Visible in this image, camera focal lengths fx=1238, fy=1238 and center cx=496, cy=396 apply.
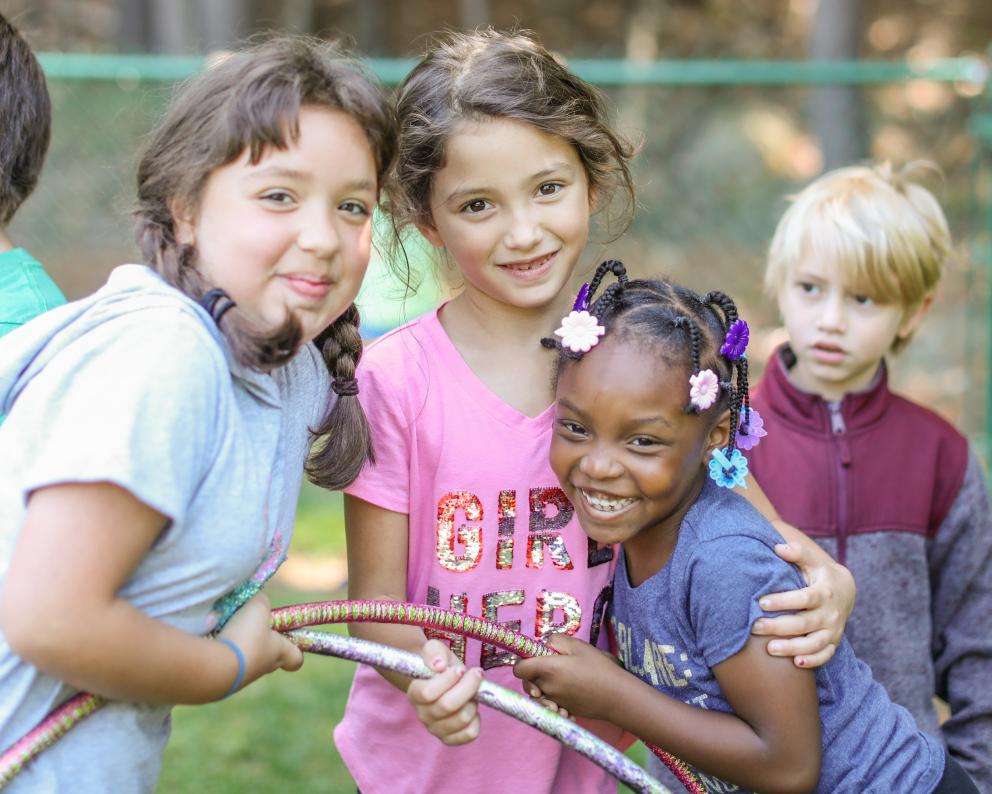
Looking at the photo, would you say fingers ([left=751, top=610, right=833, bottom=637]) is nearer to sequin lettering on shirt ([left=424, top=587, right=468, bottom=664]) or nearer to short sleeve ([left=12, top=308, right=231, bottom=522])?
sequin lettering on shirt ([left=424, top=587, right=468, bottom=664])

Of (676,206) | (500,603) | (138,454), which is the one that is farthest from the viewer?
(676,206)

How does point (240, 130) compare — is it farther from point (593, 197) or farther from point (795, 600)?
point (795, 600)

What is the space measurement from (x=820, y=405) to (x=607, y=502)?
1.13 m

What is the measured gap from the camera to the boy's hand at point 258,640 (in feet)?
7.07

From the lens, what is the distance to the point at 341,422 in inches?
102

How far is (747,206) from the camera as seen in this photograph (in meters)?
7.83

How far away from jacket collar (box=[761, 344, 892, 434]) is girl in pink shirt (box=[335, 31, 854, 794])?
30.8 inches

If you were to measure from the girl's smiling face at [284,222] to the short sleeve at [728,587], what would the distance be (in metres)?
0.92

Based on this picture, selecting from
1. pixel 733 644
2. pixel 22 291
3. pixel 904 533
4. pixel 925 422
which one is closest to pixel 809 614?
pixel 733 644

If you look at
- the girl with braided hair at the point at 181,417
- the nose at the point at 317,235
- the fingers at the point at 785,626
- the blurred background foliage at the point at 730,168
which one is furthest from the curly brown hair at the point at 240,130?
the blurred background foliage at the point at 730,168

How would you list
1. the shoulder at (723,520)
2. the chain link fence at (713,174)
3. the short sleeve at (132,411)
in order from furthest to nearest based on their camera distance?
1. the chain link fence at (713,174)
2. the shoulder at (723,520)
3. the short sleeve at (132,411)

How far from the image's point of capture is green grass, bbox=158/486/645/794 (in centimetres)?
450

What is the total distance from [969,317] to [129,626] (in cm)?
614

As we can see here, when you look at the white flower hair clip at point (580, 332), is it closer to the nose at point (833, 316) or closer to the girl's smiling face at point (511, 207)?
the girl's smiling face at point (511, 207)
